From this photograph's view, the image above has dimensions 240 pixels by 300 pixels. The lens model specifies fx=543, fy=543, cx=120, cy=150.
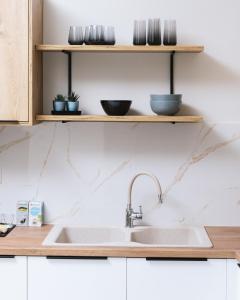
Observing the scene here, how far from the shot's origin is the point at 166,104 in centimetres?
291

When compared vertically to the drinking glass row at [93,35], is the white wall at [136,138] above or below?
below

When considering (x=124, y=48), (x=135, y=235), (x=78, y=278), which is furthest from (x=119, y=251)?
(x=124, y=48)

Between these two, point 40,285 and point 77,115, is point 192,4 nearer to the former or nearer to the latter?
point 77,115

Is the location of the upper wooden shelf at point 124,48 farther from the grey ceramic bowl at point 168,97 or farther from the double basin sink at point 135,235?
the double basin sink at point 135,235

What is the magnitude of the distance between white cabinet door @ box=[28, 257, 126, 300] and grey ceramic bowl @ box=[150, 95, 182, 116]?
2.70 feet

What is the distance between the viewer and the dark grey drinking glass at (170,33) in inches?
115

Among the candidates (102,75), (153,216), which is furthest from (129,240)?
(102,75)

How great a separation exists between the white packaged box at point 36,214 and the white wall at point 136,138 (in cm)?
6

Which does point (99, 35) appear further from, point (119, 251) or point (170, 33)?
point (119, 251)

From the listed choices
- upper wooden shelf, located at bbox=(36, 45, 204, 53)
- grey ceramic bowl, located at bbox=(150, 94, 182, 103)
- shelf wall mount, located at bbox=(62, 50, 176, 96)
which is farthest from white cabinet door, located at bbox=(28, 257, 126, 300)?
upper wooden shelf, located at bbox=(36, 45, 204, 53)

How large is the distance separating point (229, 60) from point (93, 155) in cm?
95

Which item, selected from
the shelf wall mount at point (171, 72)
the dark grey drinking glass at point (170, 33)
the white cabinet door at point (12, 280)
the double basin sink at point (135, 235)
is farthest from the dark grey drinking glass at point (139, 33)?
the white cabinet door at point (12, 280)

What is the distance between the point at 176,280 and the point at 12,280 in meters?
0.81

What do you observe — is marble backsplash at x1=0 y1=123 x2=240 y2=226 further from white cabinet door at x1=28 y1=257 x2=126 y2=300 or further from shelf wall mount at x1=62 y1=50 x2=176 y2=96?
white cabinet door at x1=28 y1=257 x2=126 y2=300
